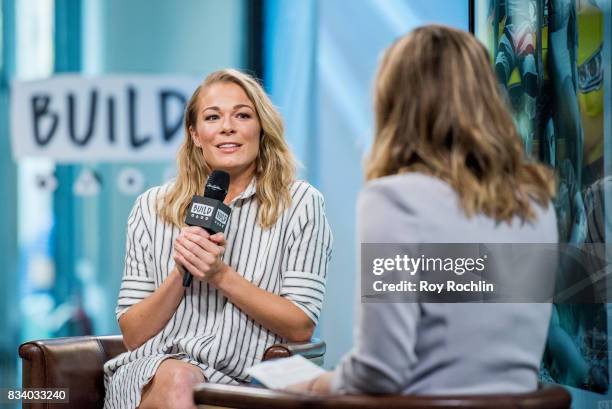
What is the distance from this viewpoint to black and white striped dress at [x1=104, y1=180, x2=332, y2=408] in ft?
7.25

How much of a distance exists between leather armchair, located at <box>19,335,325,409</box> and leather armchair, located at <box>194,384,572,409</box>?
2.95 feet

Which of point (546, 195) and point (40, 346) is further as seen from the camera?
point (40, 346)

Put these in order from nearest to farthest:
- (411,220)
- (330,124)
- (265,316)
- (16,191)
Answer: (411,220) → (265,316) → (330,124) → (16,191)

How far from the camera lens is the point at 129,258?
7.73ft

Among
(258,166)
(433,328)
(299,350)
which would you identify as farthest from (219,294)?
(433,328)

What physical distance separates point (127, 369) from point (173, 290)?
24cm

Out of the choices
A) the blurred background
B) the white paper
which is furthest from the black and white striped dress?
the blurred background

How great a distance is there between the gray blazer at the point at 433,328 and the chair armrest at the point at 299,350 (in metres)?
0.73

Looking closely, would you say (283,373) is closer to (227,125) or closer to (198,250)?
(198,250)

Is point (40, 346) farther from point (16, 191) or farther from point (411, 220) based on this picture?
point (16, 191)

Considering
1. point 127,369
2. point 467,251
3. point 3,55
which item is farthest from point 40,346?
point 3,55

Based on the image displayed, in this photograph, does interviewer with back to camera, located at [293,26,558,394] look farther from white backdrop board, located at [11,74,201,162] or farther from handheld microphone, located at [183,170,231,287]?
white backdrop board, located at [11,74,201,162]

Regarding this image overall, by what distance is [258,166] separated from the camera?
241 centimetres

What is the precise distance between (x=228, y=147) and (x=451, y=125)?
106 centimetres
